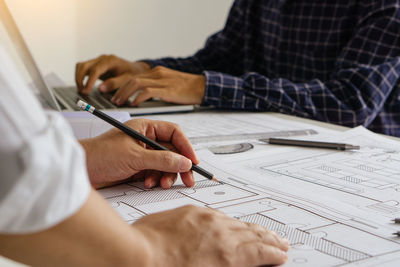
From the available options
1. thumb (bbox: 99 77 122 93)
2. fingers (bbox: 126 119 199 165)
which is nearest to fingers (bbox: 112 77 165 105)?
thumb (bbox: 99 77 122 93)

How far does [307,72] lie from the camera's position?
1.58 metres

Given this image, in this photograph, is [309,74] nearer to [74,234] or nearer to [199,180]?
[199,180]

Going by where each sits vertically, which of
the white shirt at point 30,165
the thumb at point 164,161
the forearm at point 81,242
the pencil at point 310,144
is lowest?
the pencil at point 310,144

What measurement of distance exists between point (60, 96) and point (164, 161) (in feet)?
2.50

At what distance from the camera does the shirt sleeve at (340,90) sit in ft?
4.07

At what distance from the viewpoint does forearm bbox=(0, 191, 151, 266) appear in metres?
0.30

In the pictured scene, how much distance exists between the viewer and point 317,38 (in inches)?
61.1

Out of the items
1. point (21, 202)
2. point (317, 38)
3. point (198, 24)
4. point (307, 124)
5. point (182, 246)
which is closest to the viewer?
point (21, 202)

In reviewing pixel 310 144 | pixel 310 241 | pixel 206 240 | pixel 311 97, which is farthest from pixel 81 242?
pixel 311 97

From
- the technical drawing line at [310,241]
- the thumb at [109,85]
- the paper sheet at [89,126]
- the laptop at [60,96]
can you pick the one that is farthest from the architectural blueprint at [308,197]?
the thumb at [109,85]

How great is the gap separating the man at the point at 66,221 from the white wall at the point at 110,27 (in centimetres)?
254

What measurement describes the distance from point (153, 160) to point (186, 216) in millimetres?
206

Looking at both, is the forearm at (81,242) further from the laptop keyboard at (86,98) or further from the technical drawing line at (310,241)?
the laptop keyboard at (86,98)

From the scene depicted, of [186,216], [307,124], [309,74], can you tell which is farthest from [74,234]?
[309,74]
